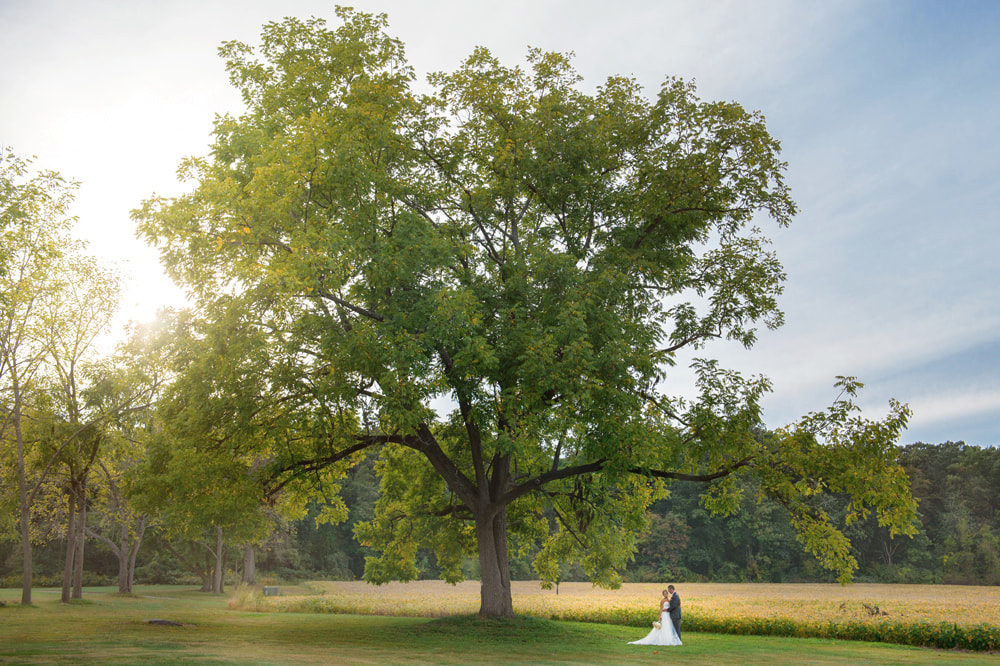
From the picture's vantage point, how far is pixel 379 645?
674 inches

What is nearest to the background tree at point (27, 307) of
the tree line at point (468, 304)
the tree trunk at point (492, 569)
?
the tree line at point (468, 304)

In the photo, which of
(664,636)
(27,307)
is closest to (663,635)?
(664,636)

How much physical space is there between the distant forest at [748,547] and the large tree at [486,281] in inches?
1808

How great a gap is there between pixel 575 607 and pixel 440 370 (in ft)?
65.1

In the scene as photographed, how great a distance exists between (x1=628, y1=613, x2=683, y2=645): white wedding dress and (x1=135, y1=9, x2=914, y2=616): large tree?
4.27 metres

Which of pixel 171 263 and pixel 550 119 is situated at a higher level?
pixel 550 119

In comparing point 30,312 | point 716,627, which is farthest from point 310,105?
point 716,627

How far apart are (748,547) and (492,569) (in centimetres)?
6324

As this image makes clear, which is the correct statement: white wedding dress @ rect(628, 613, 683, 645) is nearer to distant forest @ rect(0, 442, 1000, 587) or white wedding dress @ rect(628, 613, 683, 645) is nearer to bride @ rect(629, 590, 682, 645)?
bride @ rect(629, 590, 682, 645)

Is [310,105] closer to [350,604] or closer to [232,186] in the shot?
[232,186]

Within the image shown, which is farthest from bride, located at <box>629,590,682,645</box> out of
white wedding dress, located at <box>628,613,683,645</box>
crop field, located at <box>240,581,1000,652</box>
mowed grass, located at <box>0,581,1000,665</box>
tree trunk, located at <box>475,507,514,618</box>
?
crop field, located at <box>240,581,1000,652</box>

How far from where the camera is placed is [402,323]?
16391mm

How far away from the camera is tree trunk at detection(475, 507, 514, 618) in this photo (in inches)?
851

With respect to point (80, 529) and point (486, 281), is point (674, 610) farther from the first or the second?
point (80, 529)
